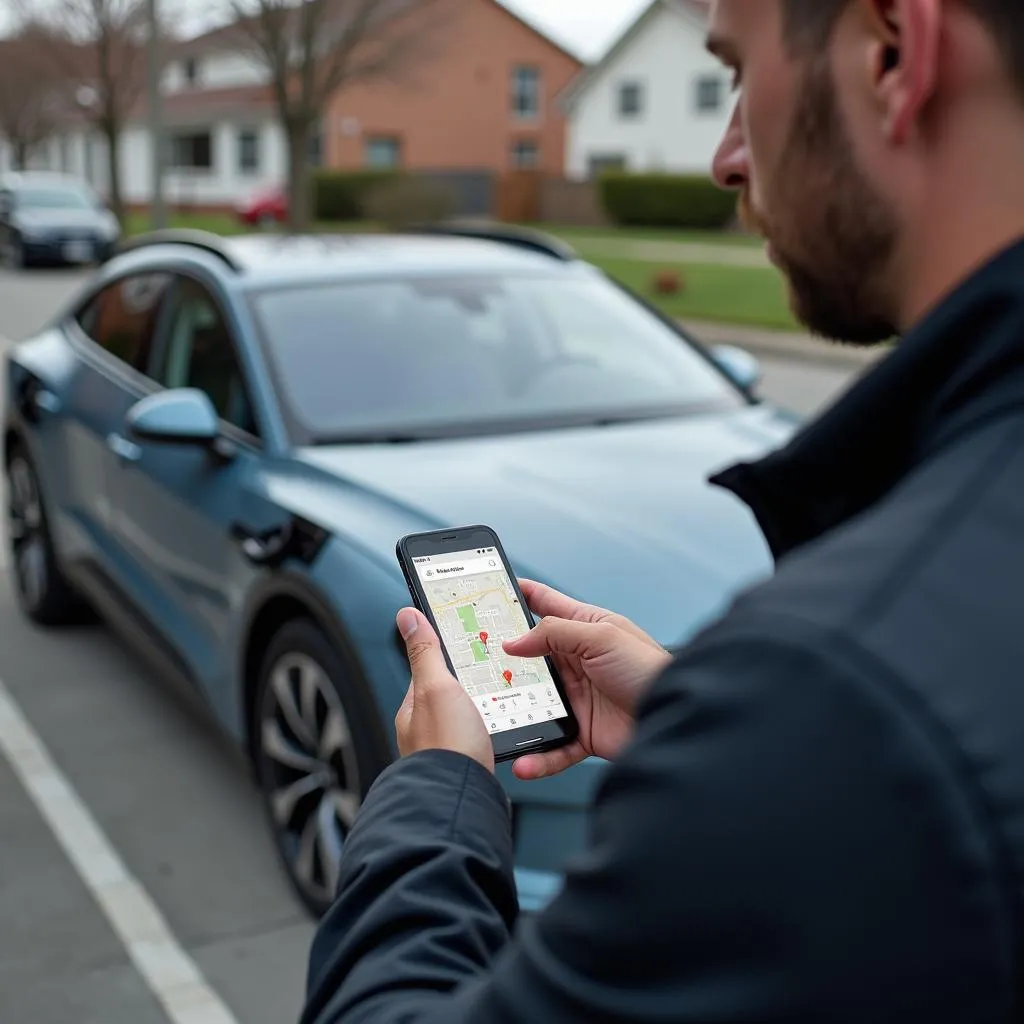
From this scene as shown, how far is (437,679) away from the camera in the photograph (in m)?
1.34

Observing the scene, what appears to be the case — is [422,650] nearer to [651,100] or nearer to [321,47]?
[321,47]

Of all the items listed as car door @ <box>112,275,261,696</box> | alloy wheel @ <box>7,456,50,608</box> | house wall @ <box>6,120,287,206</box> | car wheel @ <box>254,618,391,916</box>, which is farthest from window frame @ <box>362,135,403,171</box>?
car wheel @ <box>254,618,391,916</box>

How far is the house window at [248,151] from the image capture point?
54750 millimetres

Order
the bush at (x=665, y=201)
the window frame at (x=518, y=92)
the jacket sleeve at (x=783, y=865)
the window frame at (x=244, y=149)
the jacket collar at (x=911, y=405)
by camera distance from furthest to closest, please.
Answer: the window frame at (x=518, y=92), the window frame at (x=244, y=149), the bush at (x=665, y=201), the jacket collar at (x=911, y=405), the jacket sleeve at (x=783, y=865)

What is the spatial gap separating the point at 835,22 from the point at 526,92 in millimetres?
57462

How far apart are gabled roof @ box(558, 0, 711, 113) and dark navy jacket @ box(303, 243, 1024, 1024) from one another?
169ft

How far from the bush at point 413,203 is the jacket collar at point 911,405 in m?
37.2

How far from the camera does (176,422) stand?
4016 mm

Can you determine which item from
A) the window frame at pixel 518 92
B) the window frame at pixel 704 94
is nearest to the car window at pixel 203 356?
the window frame at pixel 704 94

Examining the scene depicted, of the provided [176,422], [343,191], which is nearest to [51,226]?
[343,191]

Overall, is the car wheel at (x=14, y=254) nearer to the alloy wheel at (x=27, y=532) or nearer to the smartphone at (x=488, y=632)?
the alloy wheel at (x=27, y=532)

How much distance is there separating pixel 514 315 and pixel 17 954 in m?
2.34

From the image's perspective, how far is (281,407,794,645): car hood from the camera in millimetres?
3088

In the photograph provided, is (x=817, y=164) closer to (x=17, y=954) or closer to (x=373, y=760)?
(x=373, y=760)
